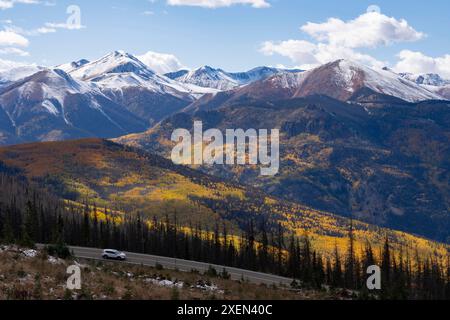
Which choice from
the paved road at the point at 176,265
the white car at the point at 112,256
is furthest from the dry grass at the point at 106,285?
the white car at the point at 112,256

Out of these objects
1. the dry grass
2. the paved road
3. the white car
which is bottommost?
the paved road

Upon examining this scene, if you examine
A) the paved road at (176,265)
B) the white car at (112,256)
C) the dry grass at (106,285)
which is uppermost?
the dry grass at (106,285)

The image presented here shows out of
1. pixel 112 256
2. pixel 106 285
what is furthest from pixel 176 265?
pixel 106 285

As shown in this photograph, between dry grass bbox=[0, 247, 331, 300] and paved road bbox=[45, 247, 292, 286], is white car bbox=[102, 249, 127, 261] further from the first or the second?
dry grass bbox=[0, 247, 331, 300]

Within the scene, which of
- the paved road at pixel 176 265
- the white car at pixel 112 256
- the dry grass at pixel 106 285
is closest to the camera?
the dry grass at pixel 106 285

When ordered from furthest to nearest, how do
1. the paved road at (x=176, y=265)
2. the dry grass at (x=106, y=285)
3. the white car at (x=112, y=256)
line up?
the white car at (x=112, y=256) < the paved road at (x=176, y=265) < the dry grass at (x=106, y=285)

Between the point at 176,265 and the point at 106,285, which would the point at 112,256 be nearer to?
the point at 176,265

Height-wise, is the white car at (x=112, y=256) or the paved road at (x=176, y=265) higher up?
the white car at (x=112, y=256)

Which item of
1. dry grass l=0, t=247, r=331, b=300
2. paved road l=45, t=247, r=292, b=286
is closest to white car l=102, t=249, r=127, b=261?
paved road l=45, t=247, r=292, b=286

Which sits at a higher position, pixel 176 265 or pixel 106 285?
pixel 106 285

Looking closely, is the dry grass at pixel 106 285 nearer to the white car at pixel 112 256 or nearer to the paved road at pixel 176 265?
the paved road at pixel 176 265

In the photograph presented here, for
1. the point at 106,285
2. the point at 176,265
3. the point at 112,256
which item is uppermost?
the point at 106,285

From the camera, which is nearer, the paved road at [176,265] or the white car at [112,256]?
the paved road at [176,265]
